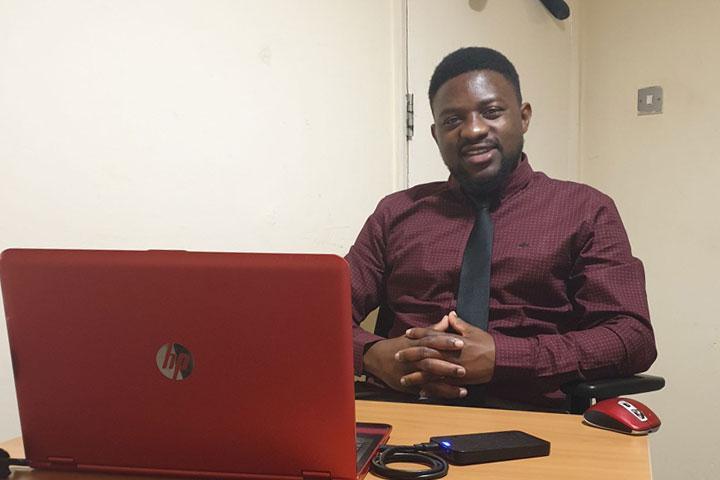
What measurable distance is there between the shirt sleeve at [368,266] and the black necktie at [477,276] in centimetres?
27

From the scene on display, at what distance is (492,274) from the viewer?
1653mm

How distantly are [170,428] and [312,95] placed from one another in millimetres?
1287

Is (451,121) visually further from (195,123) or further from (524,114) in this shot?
(195,123)

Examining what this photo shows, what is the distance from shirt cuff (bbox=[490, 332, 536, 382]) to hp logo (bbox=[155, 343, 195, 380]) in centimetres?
81

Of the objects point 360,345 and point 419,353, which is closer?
point 419,353

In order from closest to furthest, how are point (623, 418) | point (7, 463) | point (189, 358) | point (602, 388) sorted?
1. point (189, 358)
2. point (7, 463)
3. point (623, 418)
4. point (602, 388)

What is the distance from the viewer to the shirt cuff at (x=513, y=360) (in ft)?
4.64

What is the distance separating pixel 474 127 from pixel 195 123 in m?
0.69

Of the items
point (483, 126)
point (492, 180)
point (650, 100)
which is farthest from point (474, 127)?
point (650, 100)

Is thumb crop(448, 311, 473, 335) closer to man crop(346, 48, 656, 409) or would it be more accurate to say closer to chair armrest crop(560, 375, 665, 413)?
man crop(346, 48, 656, 409)

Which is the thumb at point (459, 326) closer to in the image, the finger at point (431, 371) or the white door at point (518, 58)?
the finger at point (431, 371)

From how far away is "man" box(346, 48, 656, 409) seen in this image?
4.72 feet

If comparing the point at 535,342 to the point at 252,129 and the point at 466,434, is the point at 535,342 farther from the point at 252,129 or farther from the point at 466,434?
the point at 252,129

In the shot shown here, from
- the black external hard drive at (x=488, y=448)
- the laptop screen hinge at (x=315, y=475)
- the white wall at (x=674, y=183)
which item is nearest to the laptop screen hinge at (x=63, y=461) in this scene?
the laptop screen hinge at (x=315, y=475)
